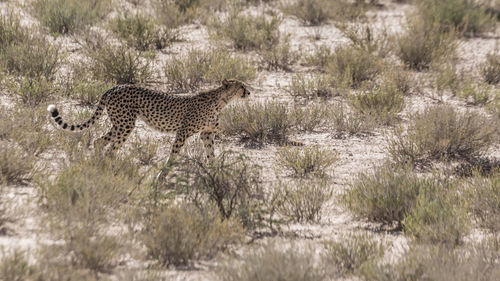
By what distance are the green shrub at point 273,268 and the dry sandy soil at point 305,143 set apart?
0.32m

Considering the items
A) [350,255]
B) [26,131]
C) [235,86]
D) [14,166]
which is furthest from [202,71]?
[350,255]

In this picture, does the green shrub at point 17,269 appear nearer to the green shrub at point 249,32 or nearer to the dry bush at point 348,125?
the dry bush at point 348,125

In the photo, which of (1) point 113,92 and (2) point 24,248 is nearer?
(2) point 24,248

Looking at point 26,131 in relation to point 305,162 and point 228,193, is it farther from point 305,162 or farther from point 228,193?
point 305,162

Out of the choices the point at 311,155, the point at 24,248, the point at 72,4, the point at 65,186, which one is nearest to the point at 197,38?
the point at 72,4

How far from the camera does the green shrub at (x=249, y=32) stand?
13102 millimetres

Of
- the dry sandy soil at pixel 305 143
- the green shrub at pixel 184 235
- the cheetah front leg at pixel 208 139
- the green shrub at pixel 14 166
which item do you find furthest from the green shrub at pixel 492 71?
the green shrub at pixel 14 166

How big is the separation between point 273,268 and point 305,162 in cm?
336

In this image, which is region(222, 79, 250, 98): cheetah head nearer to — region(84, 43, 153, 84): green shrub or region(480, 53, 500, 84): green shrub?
region(84, 43, 153, 84): green shrub

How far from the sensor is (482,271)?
5438 mm

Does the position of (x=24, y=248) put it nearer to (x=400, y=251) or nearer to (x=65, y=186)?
(x=65, y=186)

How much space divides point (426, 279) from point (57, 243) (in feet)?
8.99

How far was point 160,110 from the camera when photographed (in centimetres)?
770

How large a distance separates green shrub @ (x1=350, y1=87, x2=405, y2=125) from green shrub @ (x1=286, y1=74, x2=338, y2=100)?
1.98 ft
